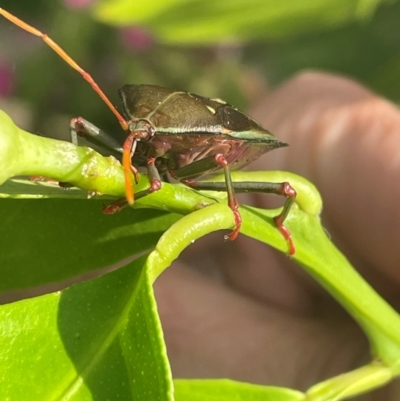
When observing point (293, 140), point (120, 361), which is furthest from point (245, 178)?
point (293, 140)

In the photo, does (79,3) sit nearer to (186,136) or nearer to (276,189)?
(186,136)

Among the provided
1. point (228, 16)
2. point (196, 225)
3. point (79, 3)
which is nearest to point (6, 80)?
point (79, 3)

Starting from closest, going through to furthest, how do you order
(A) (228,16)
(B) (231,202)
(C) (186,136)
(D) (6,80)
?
(B) (231,202) < (C) (186,136) < (A) (228,16) < (D) (6,80)

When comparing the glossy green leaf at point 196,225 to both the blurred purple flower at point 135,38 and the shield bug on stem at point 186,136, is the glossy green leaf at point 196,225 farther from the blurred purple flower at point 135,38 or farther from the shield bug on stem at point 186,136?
the blurred purple flower at point 135,38

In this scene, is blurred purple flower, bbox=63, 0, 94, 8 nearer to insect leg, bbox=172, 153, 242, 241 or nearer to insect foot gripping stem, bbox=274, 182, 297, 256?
insect leg, bbox=172, 153, 242, 241

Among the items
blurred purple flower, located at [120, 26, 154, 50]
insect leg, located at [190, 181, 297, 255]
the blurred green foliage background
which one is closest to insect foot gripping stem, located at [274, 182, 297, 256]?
insect leg, located at [190, 181, 297, 255]

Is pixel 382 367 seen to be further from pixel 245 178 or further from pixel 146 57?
pixel 146 57
